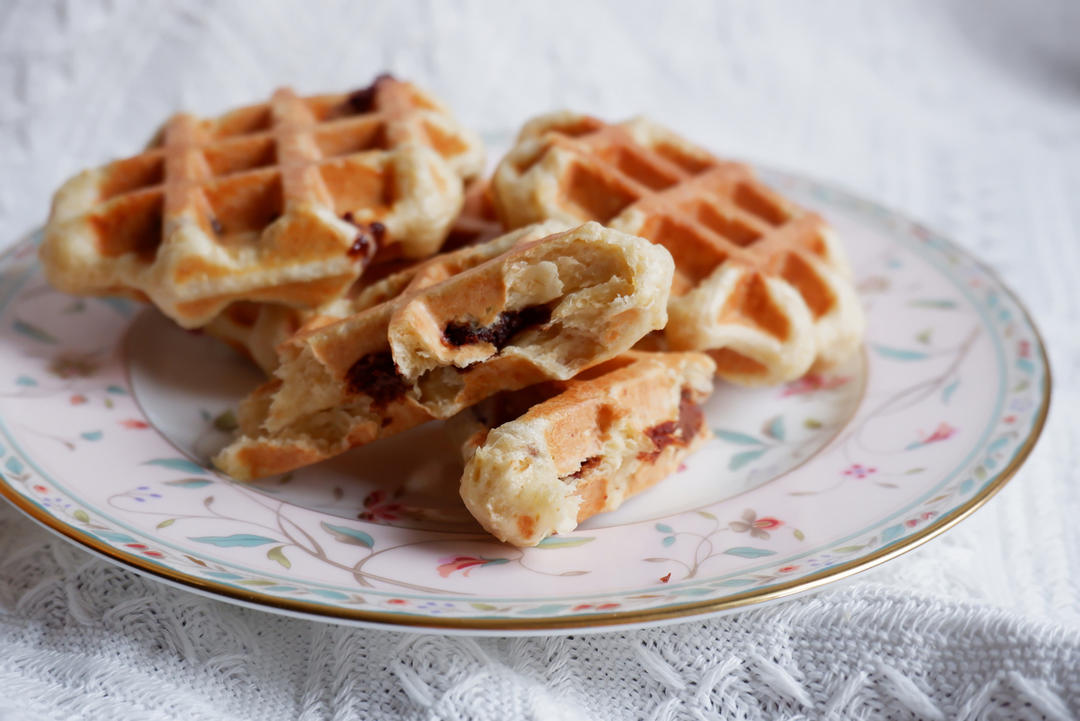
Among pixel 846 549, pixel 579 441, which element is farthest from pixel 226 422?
pixel 846 549

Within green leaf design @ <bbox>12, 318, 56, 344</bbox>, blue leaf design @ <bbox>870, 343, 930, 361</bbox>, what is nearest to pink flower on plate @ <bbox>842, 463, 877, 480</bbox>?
blue leaf design @ <bbox>870, 343, 930, 361</bbox>

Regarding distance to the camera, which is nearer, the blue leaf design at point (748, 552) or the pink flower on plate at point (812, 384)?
the blue leaf design at point (748, 552)

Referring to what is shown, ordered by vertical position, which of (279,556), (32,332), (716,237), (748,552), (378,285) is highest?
(716,237)

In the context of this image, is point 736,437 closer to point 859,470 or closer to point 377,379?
point 859,470

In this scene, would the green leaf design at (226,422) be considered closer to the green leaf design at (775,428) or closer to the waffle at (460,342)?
the waffle at (460,342)

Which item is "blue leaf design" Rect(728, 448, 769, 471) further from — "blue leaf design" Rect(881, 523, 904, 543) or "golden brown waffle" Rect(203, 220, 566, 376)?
"golden brown waffle" Rect(203, 220, 566, 376)

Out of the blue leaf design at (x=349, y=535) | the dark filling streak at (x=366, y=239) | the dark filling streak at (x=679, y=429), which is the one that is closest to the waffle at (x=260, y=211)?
the dark filling streak at (x=366, y=239)
